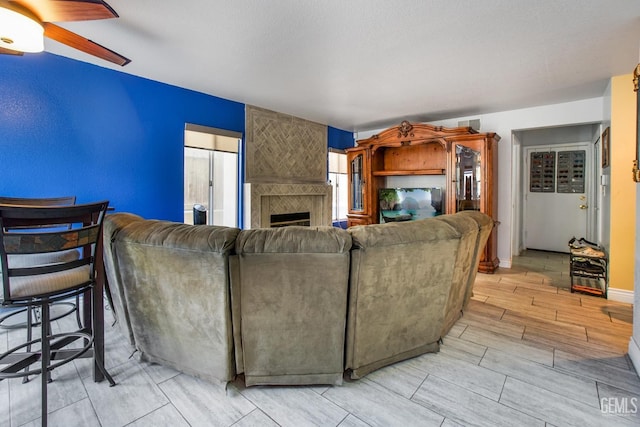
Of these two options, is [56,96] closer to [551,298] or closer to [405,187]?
[405,187]

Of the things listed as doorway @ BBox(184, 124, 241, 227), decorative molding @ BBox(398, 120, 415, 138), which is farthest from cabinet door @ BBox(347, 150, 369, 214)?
doorway @ BBox(184, 124, 241, 227)

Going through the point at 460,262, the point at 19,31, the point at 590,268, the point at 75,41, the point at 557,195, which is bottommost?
the point at 590,268

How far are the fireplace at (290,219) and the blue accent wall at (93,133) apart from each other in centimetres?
148

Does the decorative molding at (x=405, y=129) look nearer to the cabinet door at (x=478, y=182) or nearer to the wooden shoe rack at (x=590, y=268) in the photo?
the cabinet door at (x=478, y=182)

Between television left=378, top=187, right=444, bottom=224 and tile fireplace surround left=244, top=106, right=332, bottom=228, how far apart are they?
99 cm

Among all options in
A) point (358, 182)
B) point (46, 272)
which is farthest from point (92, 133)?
point (358, 182)

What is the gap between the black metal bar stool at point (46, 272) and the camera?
1387 mm

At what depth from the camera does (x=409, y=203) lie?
508 centimetres

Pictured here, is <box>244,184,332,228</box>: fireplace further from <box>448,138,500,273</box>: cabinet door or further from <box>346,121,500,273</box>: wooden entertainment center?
<box>448,138,500,273</box>: cabinet door

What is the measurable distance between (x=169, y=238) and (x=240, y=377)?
0.94 meters

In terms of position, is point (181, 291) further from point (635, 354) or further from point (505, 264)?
point (505, 264)

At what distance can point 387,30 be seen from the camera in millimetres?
2301

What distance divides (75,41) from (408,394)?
10.00 ft

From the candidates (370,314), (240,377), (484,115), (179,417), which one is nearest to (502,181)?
(484,115)
